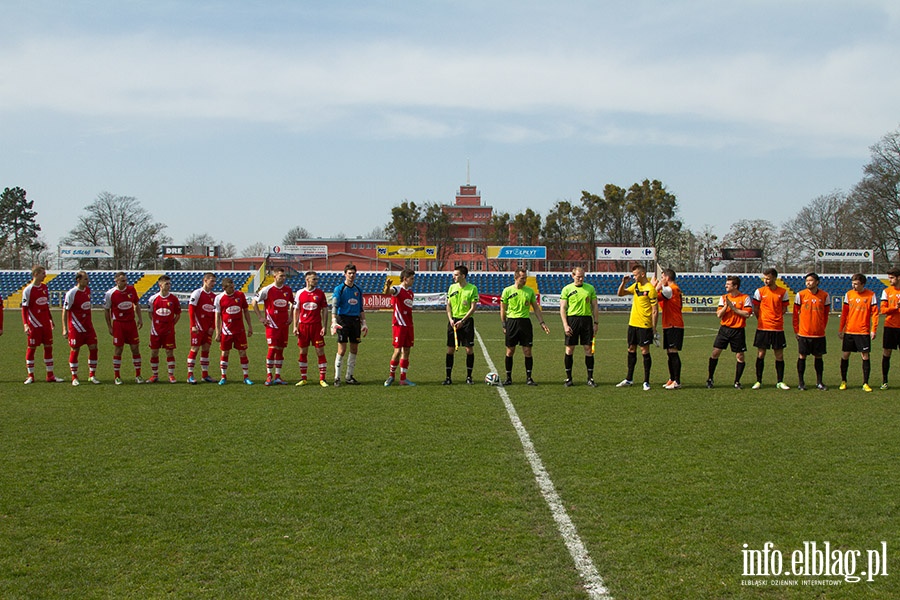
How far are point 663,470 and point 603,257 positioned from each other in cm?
5360

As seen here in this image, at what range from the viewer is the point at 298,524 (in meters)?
5.16

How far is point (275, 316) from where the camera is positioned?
12.4 m

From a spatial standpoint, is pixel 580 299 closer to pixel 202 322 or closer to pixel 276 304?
pixel 276 304

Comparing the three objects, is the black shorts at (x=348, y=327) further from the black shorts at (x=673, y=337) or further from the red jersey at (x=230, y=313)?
the black shorts at (x=673, y=337)

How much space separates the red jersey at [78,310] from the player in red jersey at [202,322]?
1.74 meters

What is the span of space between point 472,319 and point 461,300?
452 mm

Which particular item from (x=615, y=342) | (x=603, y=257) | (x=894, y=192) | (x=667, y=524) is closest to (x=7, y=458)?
(x=667, y=524)

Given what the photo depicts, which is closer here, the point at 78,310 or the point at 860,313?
the point at 860,313

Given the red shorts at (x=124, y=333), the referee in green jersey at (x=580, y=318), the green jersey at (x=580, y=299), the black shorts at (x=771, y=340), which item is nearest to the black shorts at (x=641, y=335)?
the referee in green jersey at (x=580, y=318)

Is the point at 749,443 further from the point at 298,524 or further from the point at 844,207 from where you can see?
the point at 844,207

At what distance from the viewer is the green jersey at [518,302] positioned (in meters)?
12.2

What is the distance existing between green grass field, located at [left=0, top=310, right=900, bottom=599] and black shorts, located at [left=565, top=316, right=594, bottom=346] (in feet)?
5.10

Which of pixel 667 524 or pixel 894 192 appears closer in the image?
pixel 667 524

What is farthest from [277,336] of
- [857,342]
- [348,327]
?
[857,342]
